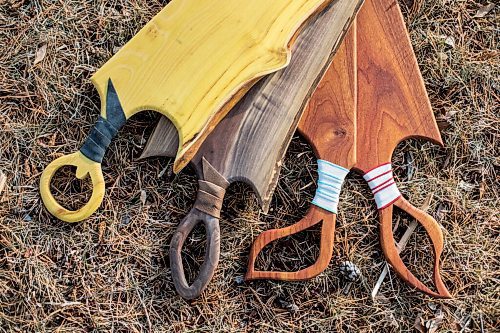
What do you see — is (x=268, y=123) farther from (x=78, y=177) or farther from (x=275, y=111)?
(x=78, y=177)

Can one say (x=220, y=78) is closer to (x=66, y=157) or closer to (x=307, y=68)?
(x=307, y=68)

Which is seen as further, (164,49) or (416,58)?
(416,58)

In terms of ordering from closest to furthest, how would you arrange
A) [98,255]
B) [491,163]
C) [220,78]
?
[220,78] → [98,255] → [491,163]

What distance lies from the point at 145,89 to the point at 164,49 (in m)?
0.18

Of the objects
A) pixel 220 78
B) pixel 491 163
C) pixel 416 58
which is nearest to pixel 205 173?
pixel 220 78

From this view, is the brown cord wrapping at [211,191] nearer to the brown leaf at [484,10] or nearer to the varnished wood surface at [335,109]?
the varnished wood surface at [335,109]

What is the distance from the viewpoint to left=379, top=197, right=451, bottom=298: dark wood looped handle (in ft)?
8.34

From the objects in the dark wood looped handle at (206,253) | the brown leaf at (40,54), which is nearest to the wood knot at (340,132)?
the dark wood looped handle at (206,253)

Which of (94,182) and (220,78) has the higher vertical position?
(220,78)

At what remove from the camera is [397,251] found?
8.48ft

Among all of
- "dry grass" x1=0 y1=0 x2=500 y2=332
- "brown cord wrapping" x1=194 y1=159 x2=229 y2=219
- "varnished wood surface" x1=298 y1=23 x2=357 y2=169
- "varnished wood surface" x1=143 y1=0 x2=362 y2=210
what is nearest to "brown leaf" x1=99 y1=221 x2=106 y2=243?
"dry grass" x1=0 y1=0 x2=500 y2=332

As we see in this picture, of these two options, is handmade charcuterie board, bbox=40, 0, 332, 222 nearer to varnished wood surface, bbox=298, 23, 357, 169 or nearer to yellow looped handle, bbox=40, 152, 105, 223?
yellow looped handle, bbox=40, 152, 105, 223

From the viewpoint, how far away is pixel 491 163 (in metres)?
2.75

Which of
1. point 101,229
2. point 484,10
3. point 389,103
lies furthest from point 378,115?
point 101,229
